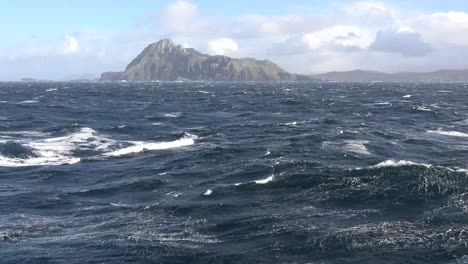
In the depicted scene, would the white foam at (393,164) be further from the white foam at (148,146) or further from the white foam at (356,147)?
the white foam at (148,146)

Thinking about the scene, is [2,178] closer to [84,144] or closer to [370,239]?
[84,144]

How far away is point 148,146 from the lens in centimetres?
6225

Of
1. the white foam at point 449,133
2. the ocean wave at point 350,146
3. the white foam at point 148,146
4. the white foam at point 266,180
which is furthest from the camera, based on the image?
the white foam at point 449,133

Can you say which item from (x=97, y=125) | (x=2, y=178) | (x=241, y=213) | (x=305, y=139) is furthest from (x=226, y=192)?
(x=97, y=125)

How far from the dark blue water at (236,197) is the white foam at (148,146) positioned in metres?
0.35

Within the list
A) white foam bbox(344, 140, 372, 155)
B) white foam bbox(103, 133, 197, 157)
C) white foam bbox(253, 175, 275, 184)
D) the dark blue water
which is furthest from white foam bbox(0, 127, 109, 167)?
white foam bbox(344, 140, 372, 155)

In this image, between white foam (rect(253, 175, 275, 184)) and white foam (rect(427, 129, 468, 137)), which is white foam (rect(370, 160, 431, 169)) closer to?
white foam (rect(253, 175, 275, 184))

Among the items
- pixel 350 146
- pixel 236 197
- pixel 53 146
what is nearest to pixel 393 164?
pixel 350 146

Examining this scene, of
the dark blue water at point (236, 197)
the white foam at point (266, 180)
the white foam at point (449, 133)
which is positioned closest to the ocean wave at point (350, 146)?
the dark blue water at point (236, 197)

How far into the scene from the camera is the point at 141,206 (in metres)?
36.2

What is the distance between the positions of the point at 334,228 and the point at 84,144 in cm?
4091

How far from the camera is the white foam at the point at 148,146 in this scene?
190ft

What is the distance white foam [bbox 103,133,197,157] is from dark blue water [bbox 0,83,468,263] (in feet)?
1.15

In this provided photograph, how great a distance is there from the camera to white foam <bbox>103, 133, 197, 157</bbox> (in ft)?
190
